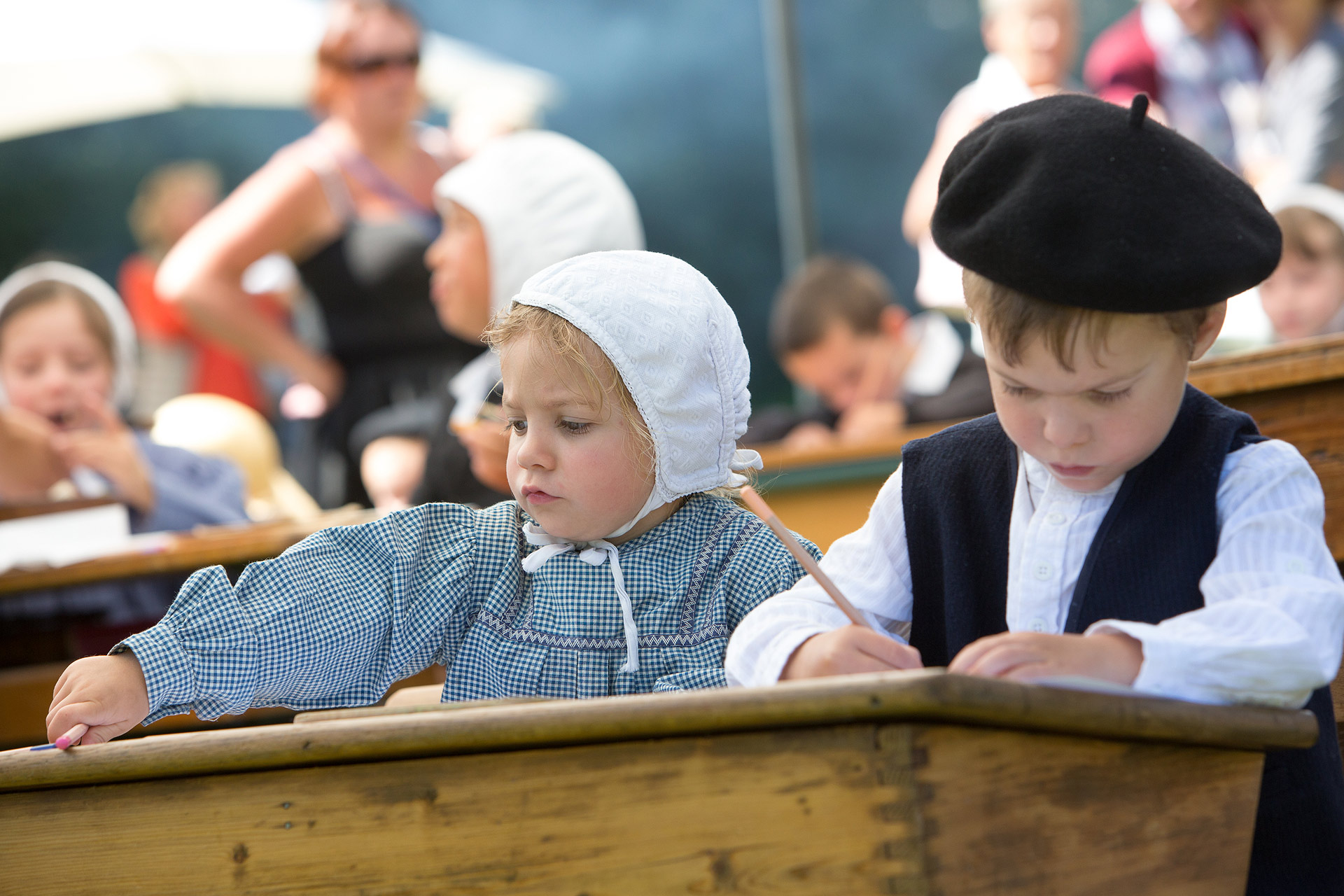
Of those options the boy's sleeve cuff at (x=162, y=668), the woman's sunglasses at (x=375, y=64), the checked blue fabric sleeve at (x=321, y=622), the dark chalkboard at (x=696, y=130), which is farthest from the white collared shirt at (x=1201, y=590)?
the dark chalkboard at (x=696, y=130)

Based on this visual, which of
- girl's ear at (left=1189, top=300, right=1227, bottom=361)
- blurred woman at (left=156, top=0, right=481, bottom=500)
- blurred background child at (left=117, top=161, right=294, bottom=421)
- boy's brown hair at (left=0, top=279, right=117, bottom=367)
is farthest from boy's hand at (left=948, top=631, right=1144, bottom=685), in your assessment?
blurred background child at (left=117, top=161, right=294, bottom=421)

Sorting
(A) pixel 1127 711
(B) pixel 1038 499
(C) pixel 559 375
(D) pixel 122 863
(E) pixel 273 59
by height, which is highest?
(E) pixel 273 59

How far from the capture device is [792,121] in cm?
539

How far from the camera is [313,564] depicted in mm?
1850

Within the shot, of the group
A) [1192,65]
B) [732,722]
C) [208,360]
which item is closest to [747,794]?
[732,722]

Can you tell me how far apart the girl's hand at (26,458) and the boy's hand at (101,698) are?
2417 millimetres

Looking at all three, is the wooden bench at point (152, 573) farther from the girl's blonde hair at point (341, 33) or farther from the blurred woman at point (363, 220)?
the girl's blonde hair at point (341, 33)


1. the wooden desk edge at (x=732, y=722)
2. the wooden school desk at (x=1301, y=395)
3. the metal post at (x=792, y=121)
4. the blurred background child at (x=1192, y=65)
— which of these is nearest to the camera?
the wooden desk edge at (x=732, y=722)

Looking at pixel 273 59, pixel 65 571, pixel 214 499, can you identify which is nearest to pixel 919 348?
pixel 214 499

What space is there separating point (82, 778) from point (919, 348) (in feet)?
11.6

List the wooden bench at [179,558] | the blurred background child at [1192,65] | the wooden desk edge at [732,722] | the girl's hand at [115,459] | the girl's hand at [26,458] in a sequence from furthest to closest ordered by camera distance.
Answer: the blurred background child at [1192,65]
the girl's hand at [26,458]
the girl's hand at [115,459]
the wooden bench at [179,558]
the wooden desk edge at [732,722]

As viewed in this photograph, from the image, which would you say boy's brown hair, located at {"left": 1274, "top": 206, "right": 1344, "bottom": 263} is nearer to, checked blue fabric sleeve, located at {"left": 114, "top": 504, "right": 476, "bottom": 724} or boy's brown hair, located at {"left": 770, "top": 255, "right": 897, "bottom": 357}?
boy's brown hair, located at {"left": 770, "top": 255, "right": 897, "bottom": 357}

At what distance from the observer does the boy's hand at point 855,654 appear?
1.39 meters

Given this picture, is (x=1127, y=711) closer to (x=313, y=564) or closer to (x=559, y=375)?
(x=559, y=375)
